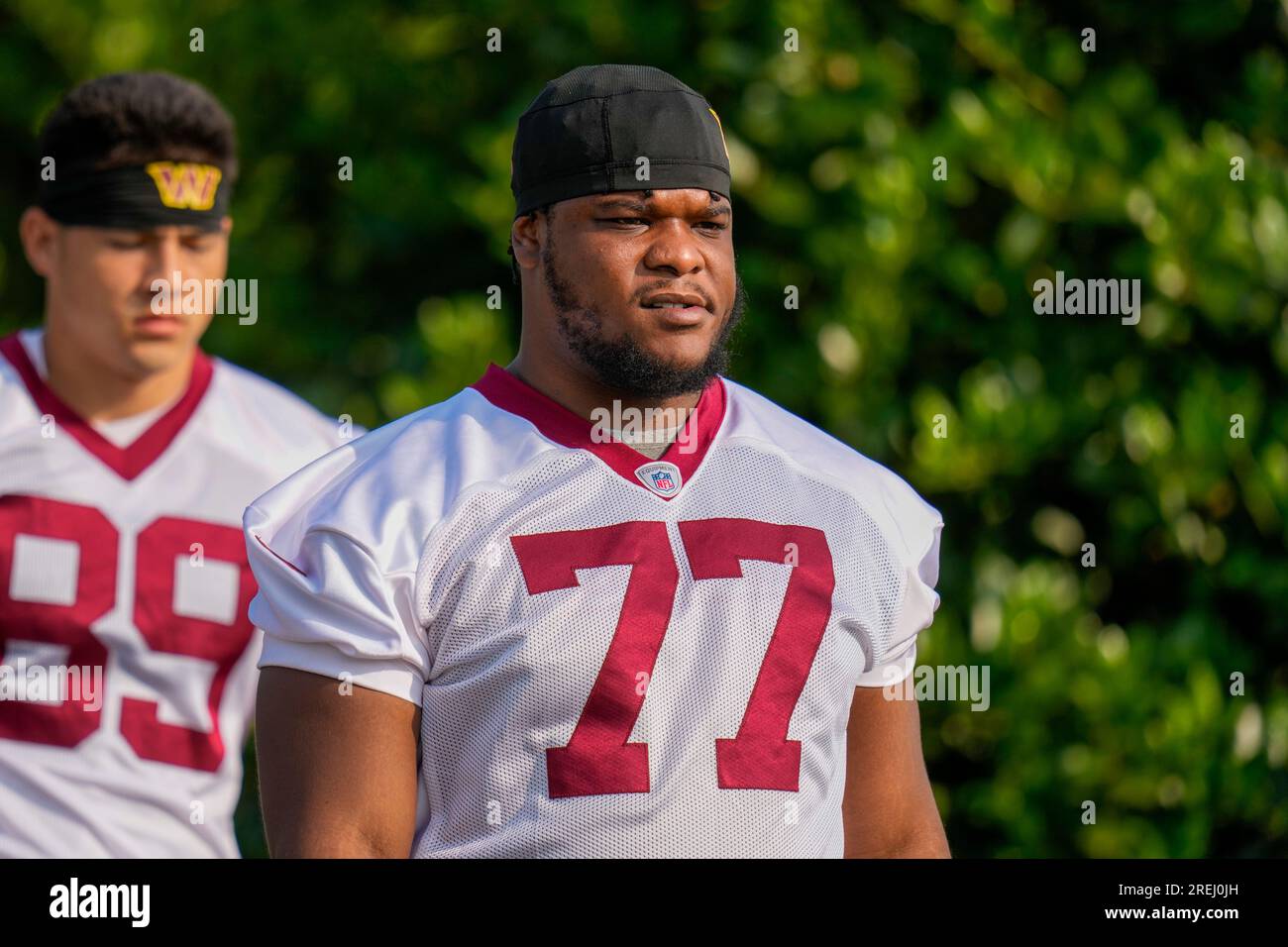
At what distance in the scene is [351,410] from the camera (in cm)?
601

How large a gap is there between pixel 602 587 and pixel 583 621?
0.06 m

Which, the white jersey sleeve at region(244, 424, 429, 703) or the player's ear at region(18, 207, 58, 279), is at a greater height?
the player's ear at region(18, 207, 58, 279)

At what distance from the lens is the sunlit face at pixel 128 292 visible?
4.53 meters

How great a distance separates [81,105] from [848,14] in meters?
2.33

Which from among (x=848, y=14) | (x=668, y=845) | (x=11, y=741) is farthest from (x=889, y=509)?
(x=848, y=14)

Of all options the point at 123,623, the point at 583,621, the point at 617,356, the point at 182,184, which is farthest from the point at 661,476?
the point at 182,184

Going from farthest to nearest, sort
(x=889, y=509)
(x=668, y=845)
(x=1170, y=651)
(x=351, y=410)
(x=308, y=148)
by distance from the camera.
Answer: (x=308, y=148) < (x=351, y=410) < (x=1170, y=651) < (x=889, y=509) < (x=668, y=845)

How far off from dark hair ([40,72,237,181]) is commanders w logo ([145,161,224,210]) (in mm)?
21

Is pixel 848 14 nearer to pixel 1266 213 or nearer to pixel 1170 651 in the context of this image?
pixel 1266 213

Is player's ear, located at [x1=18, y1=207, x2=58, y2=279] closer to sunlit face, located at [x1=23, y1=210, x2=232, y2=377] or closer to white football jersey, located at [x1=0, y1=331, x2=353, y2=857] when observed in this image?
sunlit face, located at [x1=23, y1=210, x2=232, y2=377]

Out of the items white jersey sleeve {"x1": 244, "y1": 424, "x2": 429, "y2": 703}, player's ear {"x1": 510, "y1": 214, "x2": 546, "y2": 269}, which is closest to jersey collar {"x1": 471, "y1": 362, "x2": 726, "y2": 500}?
player's ear {"x1": 510, "y1": 214, "x2": 546, "y2": 269}

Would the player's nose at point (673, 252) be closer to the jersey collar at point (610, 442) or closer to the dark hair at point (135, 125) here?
the jersey collar at point (610, 442)

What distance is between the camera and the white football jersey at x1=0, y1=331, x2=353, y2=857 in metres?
4.21

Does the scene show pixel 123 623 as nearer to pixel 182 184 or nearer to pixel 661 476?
pixel 182 184
